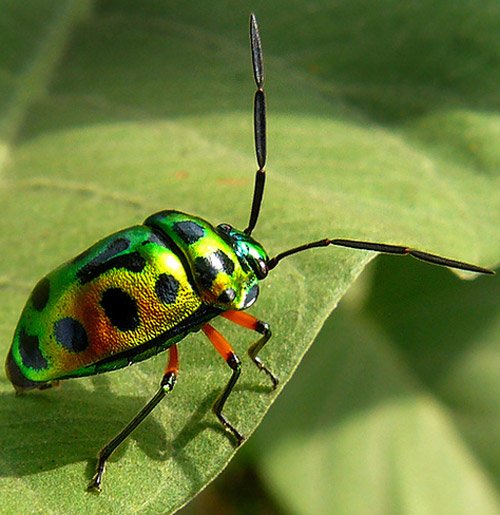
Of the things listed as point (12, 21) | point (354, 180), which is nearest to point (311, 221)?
point (354, 180)

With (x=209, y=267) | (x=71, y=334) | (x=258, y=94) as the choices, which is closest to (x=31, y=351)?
(x=71, y=334)

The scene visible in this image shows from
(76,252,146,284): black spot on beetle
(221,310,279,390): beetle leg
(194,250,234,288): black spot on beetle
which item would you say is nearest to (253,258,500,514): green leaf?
(221,310,279,390): beetle leg

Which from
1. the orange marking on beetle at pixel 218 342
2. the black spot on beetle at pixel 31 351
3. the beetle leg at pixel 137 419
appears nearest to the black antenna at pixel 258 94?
Answer: the orange marking on beetle at pixel 218 342

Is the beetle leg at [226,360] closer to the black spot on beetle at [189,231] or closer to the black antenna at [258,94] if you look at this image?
the black spot on beetle at [189,231]

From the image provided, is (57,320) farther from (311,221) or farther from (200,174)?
(200,174)

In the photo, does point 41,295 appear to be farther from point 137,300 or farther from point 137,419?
point 137,419

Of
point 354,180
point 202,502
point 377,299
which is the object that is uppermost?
point 354,180
